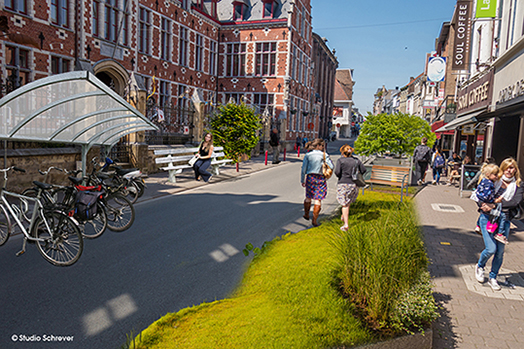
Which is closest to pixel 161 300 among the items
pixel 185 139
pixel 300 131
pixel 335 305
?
pixel 335 305

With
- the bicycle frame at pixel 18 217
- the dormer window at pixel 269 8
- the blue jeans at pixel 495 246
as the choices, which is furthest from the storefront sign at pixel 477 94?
the dormer window at pixel 269 8

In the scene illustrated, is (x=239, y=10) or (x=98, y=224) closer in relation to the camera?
(x=98, y=224)

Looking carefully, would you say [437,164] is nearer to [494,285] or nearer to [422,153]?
[422,153]

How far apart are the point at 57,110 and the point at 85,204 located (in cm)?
207

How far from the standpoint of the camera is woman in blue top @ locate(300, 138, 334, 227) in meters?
8.28

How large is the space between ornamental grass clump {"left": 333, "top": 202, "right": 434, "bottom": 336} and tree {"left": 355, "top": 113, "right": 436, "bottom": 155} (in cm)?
1286

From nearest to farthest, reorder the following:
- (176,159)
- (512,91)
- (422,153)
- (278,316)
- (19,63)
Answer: (278,316)
(512,91)
(176,159)
(422,153)
(19,63)

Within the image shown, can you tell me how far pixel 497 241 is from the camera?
5480mm

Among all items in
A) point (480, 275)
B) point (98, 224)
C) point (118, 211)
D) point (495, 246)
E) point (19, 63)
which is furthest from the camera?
point (19, 63)

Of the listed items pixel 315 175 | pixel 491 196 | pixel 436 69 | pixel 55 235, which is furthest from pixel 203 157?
pixel 436 69

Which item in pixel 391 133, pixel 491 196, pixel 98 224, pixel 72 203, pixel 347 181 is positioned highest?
pixel 391 133

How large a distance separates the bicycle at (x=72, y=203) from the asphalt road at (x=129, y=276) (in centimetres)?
22

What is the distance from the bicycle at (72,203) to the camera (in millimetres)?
6359

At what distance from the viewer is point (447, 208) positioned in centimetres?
1158
